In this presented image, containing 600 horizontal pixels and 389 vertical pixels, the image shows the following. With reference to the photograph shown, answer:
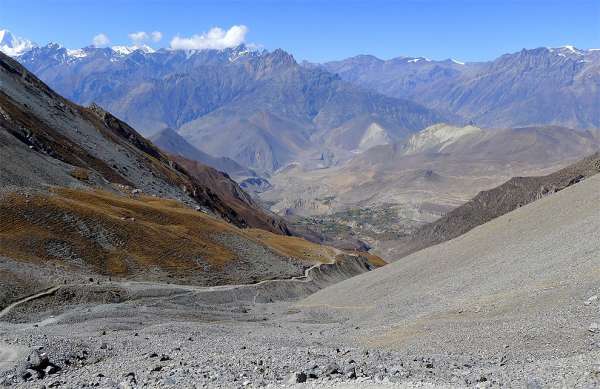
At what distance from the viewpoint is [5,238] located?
5819 centimetres

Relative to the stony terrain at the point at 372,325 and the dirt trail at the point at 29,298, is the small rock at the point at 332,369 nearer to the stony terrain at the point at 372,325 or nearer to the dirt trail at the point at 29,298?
the stony terrain at the point at 372,325

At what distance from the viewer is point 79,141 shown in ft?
391

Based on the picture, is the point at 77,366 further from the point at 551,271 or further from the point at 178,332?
the point at 551,271

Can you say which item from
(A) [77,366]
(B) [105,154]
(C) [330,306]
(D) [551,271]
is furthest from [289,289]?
(B) [105,154]

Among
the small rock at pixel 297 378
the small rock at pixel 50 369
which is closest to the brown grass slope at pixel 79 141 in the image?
the small rock at pixel 50 369

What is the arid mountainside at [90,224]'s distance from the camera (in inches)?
2370

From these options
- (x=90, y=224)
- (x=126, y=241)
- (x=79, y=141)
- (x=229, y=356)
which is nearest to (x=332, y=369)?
(x=229, y=356)

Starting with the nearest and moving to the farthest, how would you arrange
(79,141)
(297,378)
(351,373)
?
(297,378), (351,373), (79,141)

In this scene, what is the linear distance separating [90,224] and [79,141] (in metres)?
56.8

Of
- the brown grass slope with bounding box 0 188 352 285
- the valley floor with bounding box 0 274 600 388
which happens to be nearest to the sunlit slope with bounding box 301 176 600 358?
the valley floor with bounding box 0 274 600 388

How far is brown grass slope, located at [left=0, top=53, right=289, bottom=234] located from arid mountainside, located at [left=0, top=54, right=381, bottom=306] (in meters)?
0.36

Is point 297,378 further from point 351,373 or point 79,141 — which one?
point 79,141

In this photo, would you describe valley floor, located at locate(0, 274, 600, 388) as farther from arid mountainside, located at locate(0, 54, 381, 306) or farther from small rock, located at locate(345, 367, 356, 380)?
arid mountainside, located at locate(0, 54, 381, 306)

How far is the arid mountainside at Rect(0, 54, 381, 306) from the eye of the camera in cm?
6019
